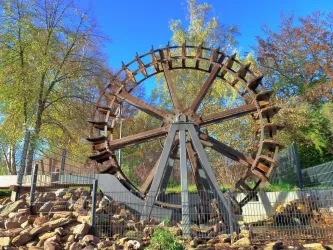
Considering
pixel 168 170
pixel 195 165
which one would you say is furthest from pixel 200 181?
pixel 168 170

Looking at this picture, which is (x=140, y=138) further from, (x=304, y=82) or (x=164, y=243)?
(x=304, y=82)

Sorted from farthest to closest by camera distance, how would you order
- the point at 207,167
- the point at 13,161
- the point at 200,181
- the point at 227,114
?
the point at 13,161, the point at 227,114, the point at 200,181, the point at 207,167

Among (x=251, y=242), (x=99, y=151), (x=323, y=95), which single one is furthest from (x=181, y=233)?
(x=323, y=95)

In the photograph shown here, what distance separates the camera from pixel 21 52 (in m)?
12.7

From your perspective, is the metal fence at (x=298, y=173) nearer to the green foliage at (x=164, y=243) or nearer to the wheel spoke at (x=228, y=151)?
the wheel spoke at (x=228, y=151)

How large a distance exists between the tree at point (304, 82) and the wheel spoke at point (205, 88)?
705 centimetres

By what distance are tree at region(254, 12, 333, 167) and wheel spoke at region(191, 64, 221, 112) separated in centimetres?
705

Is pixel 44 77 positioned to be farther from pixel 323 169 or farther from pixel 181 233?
pixel 323 169

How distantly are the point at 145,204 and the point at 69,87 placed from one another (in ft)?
24.1

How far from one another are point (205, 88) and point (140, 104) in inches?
89.0

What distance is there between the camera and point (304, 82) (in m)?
19.6

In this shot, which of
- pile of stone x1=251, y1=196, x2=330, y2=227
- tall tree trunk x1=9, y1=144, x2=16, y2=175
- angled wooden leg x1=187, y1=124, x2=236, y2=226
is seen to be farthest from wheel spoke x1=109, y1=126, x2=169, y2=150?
tall tree trunk x1=9, y1=144, x2=16, y2=175

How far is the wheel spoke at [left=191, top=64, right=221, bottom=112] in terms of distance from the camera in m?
10.5

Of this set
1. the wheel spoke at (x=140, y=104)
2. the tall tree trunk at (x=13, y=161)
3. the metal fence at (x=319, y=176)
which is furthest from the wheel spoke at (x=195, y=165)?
the tall tree trunk at (x=13, y=161)
